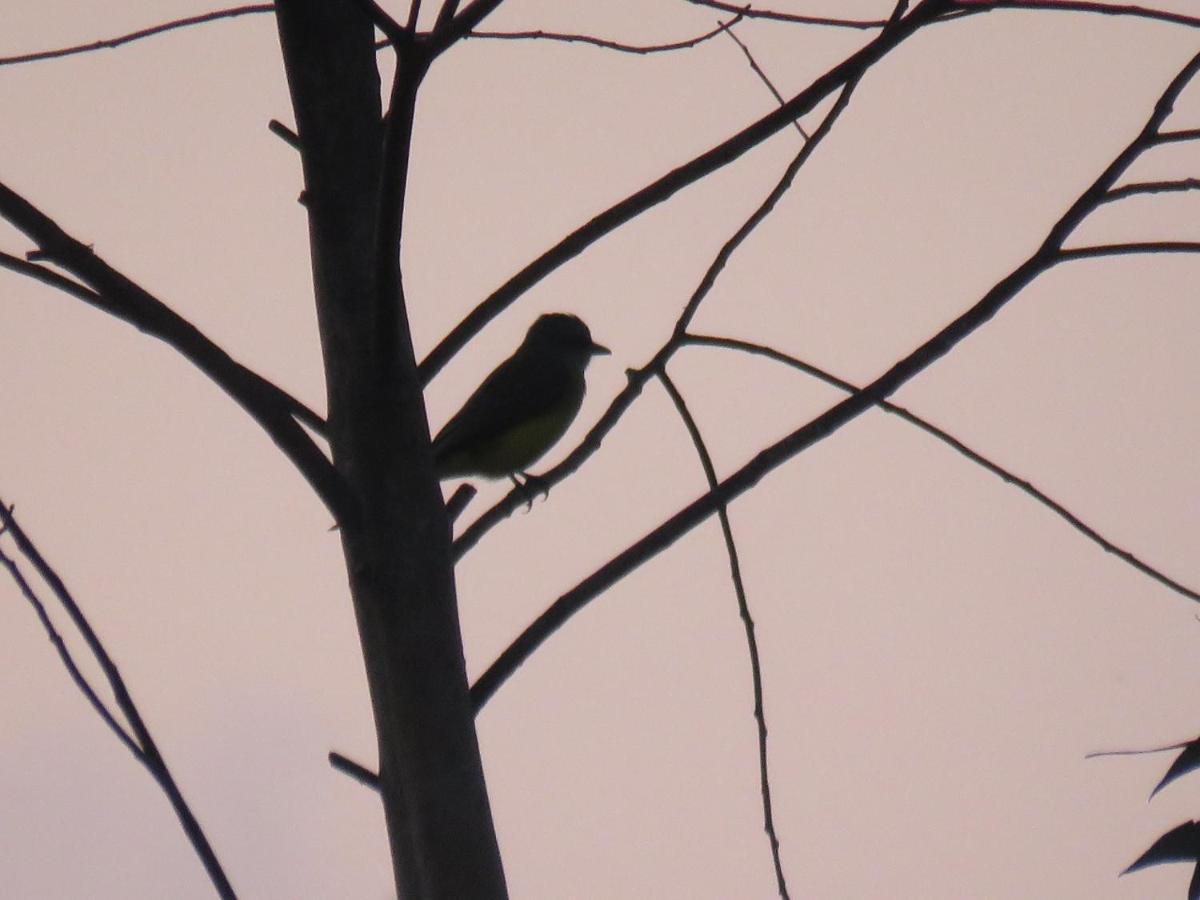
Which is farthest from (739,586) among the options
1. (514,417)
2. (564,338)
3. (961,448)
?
(564,338)

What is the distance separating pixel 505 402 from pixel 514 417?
12cm

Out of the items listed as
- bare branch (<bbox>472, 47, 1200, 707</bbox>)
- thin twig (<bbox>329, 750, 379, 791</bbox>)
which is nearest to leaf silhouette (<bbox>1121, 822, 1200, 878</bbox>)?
bare branch (<bbox>472, 47, 1200, 707</bbox>)

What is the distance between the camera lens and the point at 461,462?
6586 mm

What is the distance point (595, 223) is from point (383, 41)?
56 centimetres

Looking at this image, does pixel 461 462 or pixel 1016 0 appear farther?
pixel 461 462

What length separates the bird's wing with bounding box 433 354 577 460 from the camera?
654 centimetres

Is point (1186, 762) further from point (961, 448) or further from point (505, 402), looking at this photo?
point (505, 402)

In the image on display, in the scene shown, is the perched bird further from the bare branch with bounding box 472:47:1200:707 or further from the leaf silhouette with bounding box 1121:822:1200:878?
the leaf silhouette with bounding box 1121:822:1200:878

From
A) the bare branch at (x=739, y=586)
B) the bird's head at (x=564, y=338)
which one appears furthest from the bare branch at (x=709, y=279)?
the bird's head at (x=564, y=338)

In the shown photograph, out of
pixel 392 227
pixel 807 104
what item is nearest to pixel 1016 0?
pixel 807 104

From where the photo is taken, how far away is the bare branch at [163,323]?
6.07 ft

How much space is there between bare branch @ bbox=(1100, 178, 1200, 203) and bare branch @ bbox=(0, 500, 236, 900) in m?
1.40

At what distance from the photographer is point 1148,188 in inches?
86.7

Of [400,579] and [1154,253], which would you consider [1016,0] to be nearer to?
[1154,253]
